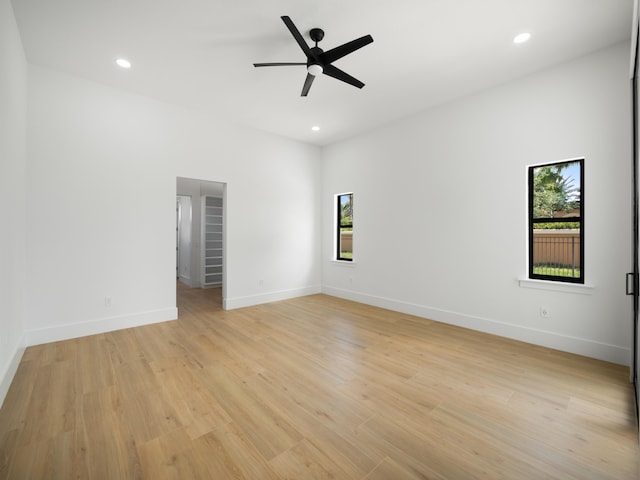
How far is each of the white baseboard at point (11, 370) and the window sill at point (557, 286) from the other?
207 inches

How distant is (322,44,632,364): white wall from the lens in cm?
294

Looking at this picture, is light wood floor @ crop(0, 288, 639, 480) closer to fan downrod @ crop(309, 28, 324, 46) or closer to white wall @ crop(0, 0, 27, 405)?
white wall @ crop(0, 0, 27, 405)

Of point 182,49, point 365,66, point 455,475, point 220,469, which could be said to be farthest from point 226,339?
point 365,66

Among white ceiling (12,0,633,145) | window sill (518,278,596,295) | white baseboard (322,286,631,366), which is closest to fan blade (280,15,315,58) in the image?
white ceiling (12,0,633,145)

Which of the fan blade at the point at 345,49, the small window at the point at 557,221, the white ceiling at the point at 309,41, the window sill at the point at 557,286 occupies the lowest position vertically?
the window sill at the point at 557,286

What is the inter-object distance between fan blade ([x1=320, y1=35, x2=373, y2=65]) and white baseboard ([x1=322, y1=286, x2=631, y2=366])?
366 cm

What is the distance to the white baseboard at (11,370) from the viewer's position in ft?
7.37

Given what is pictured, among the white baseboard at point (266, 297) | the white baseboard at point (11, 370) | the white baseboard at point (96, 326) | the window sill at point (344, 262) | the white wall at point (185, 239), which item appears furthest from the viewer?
the white wall at point (185, 239)

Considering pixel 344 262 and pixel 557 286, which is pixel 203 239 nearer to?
pixel 344 262

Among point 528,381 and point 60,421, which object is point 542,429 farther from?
point 60,421

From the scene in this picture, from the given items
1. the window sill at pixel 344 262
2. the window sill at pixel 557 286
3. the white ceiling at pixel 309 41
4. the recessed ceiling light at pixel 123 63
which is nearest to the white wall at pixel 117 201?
the white ceiling at pixel 309 41

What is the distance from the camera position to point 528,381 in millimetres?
2566

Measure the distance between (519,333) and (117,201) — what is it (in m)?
5.61

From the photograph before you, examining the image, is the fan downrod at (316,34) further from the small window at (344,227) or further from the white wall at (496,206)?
the small window at (344,227)
